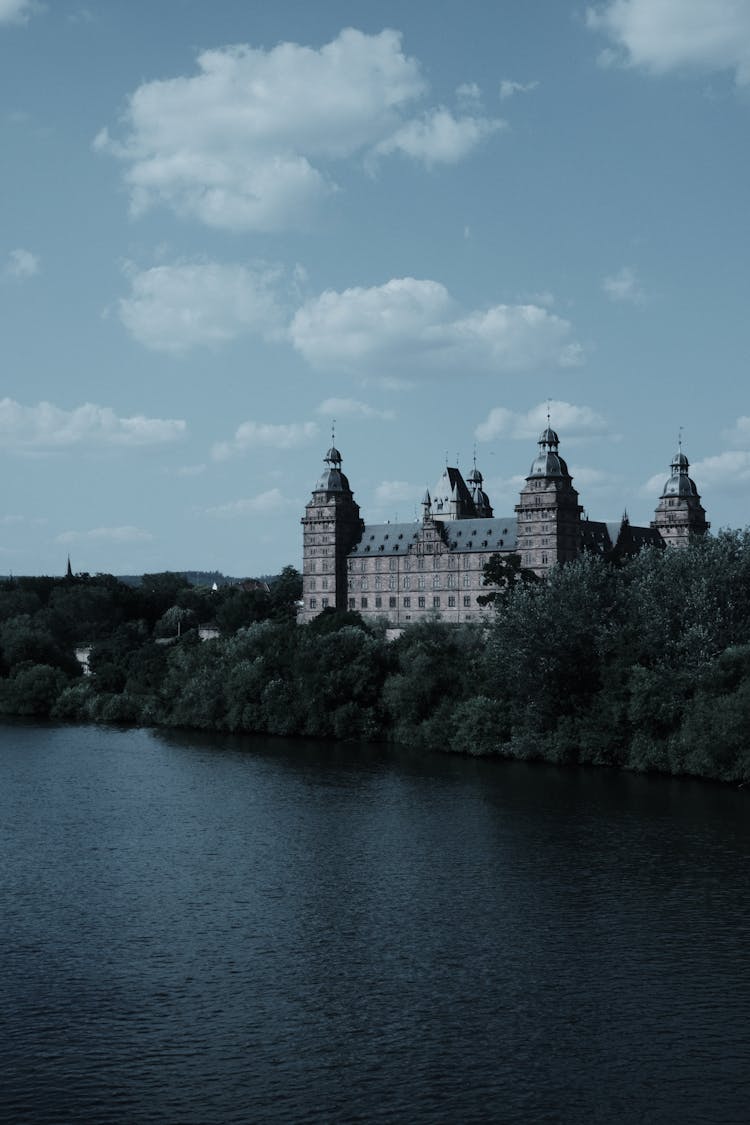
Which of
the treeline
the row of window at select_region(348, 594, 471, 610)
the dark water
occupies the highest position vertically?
the row of window at select_region(348, 594, 471, 610)

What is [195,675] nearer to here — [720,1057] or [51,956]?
[51,956]

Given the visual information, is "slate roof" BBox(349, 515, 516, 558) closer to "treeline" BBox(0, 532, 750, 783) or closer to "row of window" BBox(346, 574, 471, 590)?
"row of window" BBox(346, 574, 471, 590)

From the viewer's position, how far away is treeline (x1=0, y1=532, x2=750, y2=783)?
190 ft

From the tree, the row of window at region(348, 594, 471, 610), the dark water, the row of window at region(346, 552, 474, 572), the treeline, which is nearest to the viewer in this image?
the dark water

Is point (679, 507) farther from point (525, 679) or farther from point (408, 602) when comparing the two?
point (525, 679)

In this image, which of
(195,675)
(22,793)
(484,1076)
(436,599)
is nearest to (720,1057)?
(484,1076)

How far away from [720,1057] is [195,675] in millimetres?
57072

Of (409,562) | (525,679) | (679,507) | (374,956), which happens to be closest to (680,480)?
(679,507)

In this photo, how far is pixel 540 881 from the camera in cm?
3794

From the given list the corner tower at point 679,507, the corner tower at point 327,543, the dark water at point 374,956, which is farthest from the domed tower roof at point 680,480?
the dark water at point 374,956

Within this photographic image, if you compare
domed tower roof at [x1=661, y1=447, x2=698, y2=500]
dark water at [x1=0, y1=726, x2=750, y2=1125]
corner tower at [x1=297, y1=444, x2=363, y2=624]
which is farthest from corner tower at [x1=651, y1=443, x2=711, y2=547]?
dark water at [x1=0, y1=726, x2=750, y2=1125]

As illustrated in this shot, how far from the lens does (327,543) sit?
435ft

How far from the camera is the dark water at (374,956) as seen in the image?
78.1ft

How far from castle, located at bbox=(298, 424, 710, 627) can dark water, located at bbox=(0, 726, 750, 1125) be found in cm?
6902
